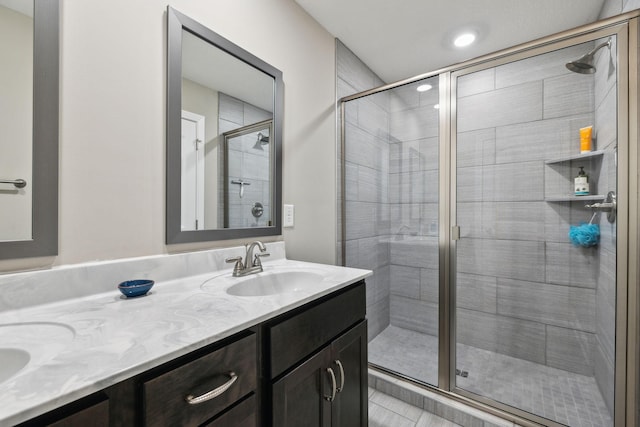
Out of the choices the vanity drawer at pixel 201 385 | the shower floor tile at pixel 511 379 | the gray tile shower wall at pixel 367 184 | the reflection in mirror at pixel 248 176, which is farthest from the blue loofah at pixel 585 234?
the vanity drawer at pixel 201 385

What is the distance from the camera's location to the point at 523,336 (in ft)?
6.19

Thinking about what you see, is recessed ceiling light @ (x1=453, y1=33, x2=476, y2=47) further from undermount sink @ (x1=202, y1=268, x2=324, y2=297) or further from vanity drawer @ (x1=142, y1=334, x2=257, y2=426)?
vanity drawer @ (x1=142, y1=334, x2=257, y2=426)

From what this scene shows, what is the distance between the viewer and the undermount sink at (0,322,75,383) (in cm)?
55

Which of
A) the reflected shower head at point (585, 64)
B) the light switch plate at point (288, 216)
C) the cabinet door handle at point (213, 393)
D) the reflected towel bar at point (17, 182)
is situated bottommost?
the cabinet door handle at point (213, 393)

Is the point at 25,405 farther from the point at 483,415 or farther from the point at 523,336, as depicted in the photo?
the point at 523,336

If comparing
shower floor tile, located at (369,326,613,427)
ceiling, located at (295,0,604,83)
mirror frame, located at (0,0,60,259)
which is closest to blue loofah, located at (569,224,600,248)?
shower floor tile, located at (369,326,613,427)

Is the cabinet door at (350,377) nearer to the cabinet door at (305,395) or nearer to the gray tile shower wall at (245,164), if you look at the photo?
the cabinet door at (305,395)

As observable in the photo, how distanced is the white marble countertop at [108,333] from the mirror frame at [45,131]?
7.8 inches

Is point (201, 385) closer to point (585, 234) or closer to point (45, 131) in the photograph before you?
point (45, 131)

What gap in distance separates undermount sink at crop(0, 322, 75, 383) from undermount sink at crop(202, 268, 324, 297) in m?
0.43

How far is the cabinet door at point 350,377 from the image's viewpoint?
1.03m

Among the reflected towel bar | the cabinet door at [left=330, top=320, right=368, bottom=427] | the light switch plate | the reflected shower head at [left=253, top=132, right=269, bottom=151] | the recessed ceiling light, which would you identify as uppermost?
the recessed ceiling light

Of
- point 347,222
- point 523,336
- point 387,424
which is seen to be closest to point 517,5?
point 347,222

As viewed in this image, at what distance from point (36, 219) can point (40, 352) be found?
456mm
